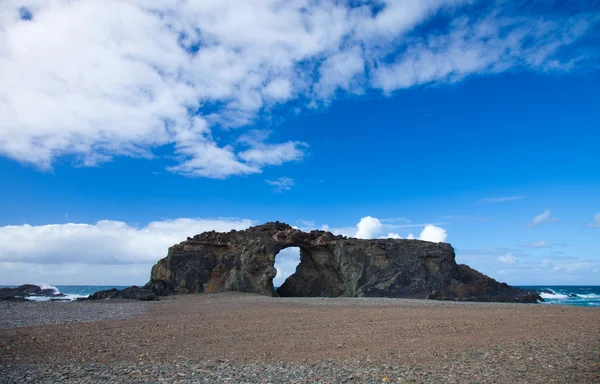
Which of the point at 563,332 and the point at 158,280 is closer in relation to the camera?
the point at 563,332

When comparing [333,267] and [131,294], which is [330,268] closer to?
[333,267]

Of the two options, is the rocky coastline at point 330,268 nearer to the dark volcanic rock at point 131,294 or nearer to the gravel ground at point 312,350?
the dark volcanic rock at point 131,294

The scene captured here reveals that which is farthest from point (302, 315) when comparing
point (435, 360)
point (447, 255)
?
point (447, 255)

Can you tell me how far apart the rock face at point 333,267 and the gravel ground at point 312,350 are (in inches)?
722

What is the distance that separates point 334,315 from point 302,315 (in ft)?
4.50

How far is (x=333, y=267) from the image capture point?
39250 millimetres

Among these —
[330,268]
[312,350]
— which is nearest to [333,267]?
[330,268]

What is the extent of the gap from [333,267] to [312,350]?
2876cm

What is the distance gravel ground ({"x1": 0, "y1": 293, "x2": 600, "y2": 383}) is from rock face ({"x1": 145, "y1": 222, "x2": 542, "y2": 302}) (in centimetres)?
1833

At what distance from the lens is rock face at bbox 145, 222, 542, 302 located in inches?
1380

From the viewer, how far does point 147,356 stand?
1023 cm

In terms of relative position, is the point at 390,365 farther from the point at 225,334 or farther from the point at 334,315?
the point at 334,315

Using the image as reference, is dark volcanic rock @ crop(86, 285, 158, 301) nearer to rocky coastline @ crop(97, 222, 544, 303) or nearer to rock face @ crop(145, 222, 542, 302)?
rocky coastline @ crop(97, 222, 544, 303)

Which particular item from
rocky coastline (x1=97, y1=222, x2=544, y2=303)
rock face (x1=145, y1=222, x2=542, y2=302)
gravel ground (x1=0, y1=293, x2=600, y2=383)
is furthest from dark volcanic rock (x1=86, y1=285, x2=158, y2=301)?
gravel ground (x1=0, y1=293, x2=600, y2=383)
